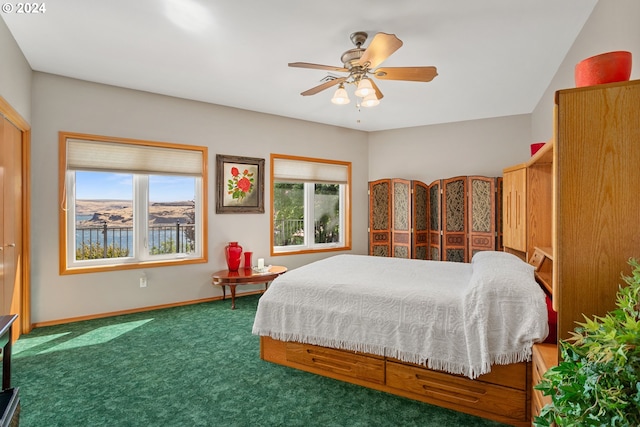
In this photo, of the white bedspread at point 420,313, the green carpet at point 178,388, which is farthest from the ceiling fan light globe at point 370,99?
the green carpet at point 178,388

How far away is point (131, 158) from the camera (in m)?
3.96

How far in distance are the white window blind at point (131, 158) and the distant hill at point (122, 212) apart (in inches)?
15.7

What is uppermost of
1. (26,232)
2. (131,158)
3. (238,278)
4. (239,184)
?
(131,158)

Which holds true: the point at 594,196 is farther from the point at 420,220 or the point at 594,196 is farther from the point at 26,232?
the point at 26,232

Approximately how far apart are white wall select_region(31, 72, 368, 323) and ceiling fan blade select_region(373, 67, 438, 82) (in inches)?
103

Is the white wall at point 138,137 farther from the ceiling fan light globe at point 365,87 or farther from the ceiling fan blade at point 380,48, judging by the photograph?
the ceiling fan blade at point 380,48

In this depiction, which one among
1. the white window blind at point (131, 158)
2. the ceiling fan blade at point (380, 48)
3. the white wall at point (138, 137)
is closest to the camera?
the ceiling fan blade at point (380, 48)

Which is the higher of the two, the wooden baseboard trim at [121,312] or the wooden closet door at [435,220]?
the wooden closet door at [435,220]

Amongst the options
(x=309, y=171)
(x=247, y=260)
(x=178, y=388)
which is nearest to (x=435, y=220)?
(x=309, y=171)

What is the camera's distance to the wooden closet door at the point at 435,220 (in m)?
5.04

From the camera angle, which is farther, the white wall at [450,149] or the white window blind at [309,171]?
the white window blind at [309,171]

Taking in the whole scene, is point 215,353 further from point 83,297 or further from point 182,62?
point 182,62

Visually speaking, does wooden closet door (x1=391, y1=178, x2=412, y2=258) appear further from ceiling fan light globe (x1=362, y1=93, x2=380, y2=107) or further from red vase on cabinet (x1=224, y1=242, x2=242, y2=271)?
ceiling fan light globe (x1=362, y1=93, x2=380, y2=107)

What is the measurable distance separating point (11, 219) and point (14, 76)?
48.5 inches
